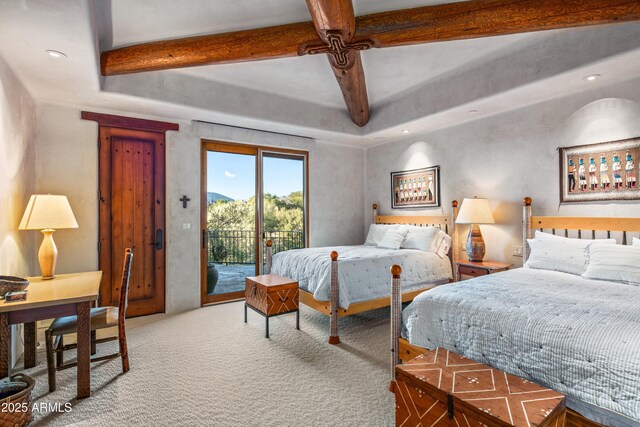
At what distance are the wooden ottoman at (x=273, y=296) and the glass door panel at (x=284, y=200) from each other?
58.8 inches

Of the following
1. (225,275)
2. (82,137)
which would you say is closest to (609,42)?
(225,275)

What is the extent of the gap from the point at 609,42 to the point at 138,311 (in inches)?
227

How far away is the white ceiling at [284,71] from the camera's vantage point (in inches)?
103

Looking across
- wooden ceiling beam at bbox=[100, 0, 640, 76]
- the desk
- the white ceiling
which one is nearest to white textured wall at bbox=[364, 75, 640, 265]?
the white ceiling

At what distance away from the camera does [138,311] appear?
13.9 ft

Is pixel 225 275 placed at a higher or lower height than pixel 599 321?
lower

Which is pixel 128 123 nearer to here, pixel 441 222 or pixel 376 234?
pixel 376 234

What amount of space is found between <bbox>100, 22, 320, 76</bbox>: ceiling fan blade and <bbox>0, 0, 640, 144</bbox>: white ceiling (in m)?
0.07

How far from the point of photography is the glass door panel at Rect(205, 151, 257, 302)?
4.84 metres

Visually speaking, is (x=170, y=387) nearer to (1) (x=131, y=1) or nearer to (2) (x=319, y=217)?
(1) (x=131, y=1)

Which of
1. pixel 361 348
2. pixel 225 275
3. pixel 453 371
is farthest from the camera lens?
pixel 225 275

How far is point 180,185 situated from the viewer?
4.50 m

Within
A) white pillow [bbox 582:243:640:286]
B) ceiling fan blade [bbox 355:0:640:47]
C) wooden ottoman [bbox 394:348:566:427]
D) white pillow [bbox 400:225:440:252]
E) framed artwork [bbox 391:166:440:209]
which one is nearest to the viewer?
wooden ottoman [bbox 394:348:566:427]

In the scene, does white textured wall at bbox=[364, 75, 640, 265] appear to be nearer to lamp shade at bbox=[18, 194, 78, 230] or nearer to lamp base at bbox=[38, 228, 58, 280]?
lamp shade at bbox=[18, 194, 78, 230]
